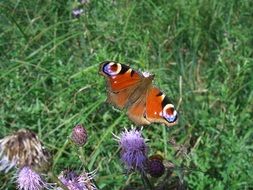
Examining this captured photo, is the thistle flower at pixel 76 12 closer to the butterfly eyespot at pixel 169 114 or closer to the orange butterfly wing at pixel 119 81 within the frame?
the orange butterfly wing at pixel 119 81

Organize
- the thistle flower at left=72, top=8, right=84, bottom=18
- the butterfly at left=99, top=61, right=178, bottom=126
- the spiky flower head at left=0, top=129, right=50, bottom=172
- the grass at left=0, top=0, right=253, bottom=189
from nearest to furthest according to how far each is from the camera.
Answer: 1. the spiky flower head at left=0, top=129, right=50, bottom=172
2. the butterfly at left=99, top=61, right=178, bottom=126
3. the grass at left=0, top=0, right=253, bottom=189
4. the thistle flower at left=72, top=8, right=84, bottom=18

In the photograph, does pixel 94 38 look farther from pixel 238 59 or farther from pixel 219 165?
pixel 219 165

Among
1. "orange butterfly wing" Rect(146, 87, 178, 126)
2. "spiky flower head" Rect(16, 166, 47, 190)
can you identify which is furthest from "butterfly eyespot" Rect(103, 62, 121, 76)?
"spiky flower head" Rect(16, 166, 47, 190)

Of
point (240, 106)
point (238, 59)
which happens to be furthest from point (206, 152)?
point (238, 59)

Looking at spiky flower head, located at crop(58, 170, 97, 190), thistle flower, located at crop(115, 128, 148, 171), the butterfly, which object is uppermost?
the butterfly

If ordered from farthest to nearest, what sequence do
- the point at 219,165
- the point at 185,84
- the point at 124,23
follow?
the point at 124,23
the point at 185,84
the point at 219,165

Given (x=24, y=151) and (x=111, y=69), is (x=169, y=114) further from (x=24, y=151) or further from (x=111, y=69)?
(x=24, y=151)

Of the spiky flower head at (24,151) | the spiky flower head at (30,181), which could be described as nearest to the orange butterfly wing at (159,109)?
the spiky flower head at (30,181)

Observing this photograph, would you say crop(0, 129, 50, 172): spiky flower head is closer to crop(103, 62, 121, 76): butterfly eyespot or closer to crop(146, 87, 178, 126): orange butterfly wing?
crop(146, 87, 178, 126): orange butterfly wing
